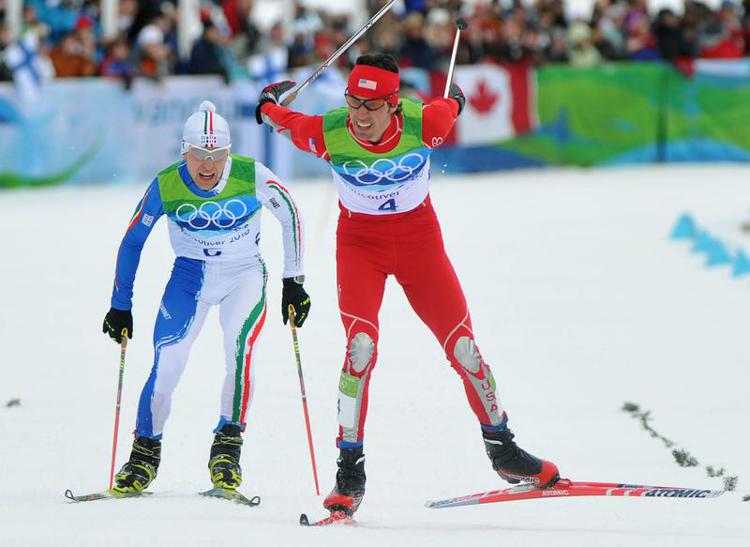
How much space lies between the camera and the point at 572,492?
675cm

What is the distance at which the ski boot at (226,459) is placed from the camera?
22.9 feet

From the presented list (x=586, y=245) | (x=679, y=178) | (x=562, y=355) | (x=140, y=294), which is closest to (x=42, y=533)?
(x=562, y=355)

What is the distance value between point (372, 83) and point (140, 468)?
2196mm

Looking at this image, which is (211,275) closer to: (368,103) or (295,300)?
(295,300)

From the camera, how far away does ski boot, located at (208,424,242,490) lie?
22.9 ft

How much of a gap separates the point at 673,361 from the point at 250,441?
138 inches

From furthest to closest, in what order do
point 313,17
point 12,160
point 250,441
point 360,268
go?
1. point 313,17
2. point 12,160
3. point 250,441
4. point 360,268

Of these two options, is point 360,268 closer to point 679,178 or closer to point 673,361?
point 673,361

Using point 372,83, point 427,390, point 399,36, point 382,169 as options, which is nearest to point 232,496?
point 382,169

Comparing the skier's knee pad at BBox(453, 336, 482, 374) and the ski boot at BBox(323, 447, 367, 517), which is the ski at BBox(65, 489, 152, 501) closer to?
the ski boot at BBox(323, 447, 367, 517)

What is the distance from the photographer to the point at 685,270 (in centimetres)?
1359

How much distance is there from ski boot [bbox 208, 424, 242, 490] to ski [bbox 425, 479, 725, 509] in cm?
95

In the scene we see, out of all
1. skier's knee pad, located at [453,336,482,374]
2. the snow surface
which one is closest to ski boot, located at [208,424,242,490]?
the snow surface

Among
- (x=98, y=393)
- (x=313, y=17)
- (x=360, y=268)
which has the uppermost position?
(x=313, y=17)
